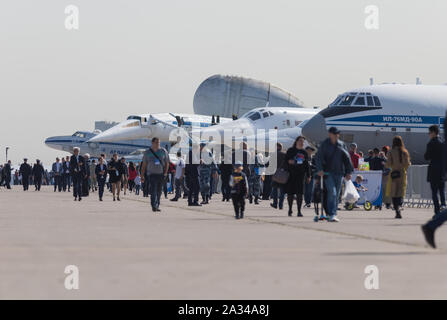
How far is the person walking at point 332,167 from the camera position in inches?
719

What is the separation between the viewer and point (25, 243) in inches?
487

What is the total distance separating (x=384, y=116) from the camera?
3422 cm

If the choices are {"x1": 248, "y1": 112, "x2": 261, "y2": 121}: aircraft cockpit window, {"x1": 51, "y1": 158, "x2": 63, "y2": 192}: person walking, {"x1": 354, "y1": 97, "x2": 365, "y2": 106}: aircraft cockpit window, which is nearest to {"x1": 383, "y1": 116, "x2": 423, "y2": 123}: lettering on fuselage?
{"x1": 354, "y1": 97, "x2": 365, "y2": 106}: aircraft cockpit window

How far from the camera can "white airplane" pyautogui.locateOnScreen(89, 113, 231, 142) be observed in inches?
2464

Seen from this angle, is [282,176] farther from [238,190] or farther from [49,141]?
[49,141]

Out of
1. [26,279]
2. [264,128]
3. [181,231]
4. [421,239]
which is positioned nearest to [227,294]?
[26,279]

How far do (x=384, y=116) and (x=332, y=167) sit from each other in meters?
16.5

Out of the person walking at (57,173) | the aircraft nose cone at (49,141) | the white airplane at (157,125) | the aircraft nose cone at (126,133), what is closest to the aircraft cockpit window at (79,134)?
the aircraft nose cone at (49,141)

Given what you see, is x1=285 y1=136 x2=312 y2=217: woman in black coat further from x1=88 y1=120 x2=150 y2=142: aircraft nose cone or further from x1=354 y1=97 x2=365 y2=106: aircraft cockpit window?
x1=88 y1=120 x2=150 y2=142: aircraft nose cone

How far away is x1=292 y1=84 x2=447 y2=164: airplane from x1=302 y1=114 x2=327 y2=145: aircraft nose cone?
1.4 inches

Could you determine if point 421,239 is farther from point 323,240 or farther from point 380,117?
point 380,117

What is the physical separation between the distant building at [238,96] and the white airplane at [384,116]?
56.3 metres

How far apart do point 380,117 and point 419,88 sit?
2439 millimetres
